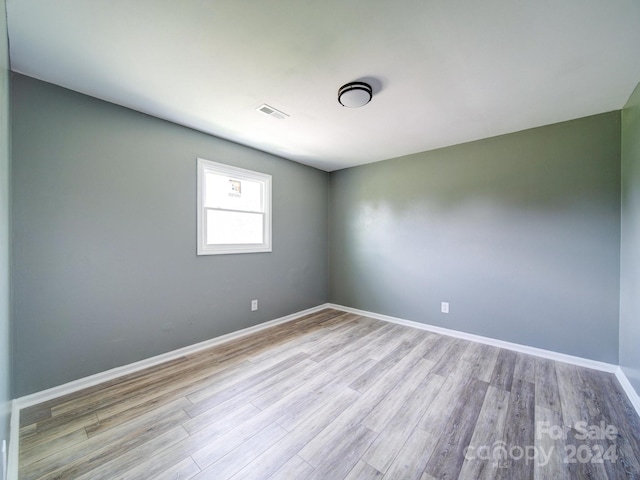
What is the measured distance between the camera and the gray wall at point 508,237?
2.42 meters

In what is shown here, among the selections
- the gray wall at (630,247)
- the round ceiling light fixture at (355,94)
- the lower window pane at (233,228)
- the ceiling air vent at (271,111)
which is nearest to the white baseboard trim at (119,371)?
the lower window pane at (233,228)

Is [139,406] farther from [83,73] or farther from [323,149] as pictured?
[323,149]

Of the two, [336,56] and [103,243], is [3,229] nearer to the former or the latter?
[103,243]

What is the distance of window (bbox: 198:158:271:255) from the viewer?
289 centimetres

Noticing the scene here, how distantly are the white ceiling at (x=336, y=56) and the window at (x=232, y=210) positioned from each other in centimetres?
67

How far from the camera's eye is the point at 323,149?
3412 millimetres

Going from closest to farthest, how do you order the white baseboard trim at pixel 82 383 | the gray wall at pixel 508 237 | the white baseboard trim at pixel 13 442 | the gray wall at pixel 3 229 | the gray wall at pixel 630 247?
the gray wall at pixel 3 229 < the white baseboard trim at pixel 13 442 < the white baseboard trim at pixel 82 383 < the gray wall at pixel 630 247 < the gray wall at pixel 508 237

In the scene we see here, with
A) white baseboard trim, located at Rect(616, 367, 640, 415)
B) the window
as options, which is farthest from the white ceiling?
white baseboard trim, located at Rect(616, 367, 640, 415)

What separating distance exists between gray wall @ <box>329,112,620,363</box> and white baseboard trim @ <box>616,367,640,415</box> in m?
0.17

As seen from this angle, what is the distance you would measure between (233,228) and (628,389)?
408 centimetres

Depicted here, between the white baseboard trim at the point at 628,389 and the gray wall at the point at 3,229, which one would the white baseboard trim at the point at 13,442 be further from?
the white baseboard trim at the point at 628,389

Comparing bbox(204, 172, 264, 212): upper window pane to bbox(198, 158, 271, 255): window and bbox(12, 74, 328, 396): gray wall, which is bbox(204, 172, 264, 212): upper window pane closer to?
bbox(198, 158, 271, 255): window

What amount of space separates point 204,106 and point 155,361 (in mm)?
2535

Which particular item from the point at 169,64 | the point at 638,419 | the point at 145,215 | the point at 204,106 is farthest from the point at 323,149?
the point at 638,419
